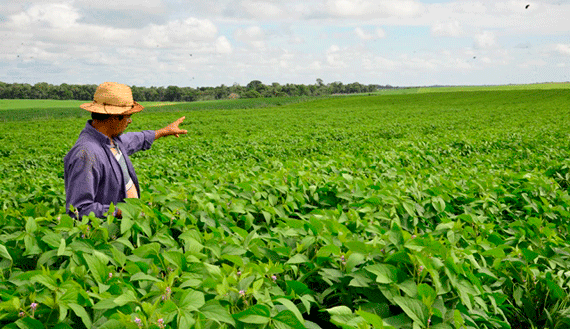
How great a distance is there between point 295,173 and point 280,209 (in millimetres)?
1211

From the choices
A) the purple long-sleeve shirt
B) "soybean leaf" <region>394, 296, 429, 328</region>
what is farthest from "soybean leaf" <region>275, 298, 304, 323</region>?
the purple long-sleeve shirt

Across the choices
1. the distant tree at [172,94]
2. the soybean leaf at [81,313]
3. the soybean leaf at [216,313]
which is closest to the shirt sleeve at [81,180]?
the soybean leaf at [81,313]

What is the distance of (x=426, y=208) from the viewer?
4.36 meters

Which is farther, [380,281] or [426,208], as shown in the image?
[426,208]

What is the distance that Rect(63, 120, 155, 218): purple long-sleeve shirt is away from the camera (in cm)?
341

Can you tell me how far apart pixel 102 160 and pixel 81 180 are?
257 mm

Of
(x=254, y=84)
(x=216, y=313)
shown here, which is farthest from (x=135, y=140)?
(x=254, y=84)

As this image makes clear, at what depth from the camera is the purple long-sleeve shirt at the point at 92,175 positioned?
134 inches

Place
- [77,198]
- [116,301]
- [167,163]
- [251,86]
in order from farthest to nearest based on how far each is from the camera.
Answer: [251,86], [167,163], [77,198], [116,301]

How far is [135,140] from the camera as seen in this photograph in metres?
4.71

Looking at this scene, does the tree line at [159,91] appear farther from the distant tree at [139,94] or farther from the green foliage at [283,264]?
the green foliage at [283,264]


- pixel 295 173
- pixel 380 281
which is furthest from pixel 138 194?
pixel 380 281

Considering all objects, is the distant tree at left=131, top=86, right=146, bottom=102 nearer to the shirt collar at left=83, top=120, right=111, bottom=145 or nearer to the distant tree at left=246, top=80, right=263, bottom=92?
the distant tree at left=246, top=80, right=263, bottom=92

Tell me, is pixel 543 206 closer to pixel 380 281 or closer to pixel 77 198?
pixel 380 281
